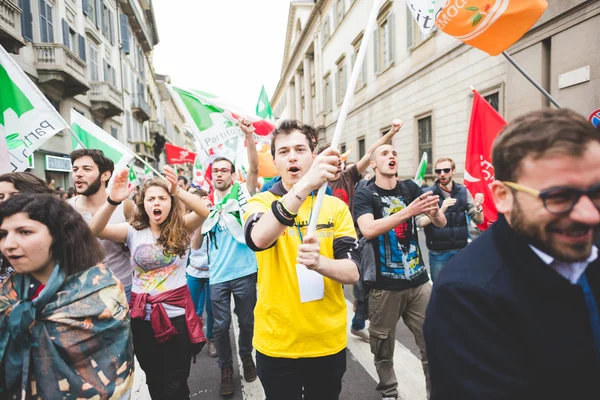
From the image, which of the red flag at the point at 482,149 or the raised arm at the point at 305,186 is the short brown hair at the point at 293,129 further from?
the red flag at the point at 482,149

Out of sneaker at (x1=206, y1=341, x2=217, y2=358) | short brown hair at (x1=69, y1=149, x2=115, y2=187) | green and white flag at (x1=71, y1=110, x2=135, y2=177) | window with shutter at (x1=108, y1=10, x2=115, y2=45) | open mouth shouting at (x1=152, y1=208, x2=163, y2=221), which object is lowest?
sneaker at (x1=206, y1=341, x2=217, y2=358)

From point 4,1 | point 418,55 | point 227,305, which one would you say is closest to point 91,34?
point 4,1

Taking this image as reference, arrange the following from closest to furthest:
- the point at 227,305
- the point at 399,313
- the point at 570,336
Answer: the point at 570,336 → the point at 399,313 → the point at 227,305

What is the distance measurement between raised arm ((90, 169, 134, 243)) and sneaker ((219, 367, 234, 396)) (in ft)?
5.03

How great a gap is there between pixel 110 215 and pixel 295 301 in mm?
1683

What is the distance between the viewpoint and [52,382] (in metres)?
1.57

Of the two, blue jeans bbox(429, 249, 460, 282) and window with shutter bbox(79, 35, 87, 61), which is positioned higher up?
window with shutter bbox(79, 35, 87, 61)

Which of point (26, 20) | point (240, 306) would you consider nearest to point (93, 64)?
point (26, 20)

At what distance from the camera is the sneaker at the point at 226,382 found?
10.8ft

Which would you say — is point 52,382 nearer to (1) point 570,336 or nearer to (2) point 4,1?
(1) point 570,336

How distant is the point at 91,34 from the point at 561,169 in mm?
24933

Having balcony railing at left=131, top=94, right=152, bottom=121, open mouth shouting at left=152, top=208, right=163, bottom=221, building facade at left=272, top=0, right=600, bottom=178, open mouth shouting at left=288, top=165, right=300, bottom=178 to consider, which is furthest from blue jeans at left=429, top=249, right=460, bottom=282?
balcony railing at left=131, top=94, right=152, bottom=121

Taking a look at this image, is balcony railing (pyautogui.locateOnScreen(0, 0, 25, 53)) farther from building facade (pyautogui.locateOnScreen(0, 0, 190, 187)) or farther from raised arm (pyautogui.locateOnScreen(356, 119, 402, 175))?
raised arm (pyautogui.locateOnScreen(356, 119, 402, 175))

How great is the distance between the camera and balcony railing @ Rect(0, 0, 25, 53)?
11.3 meters
